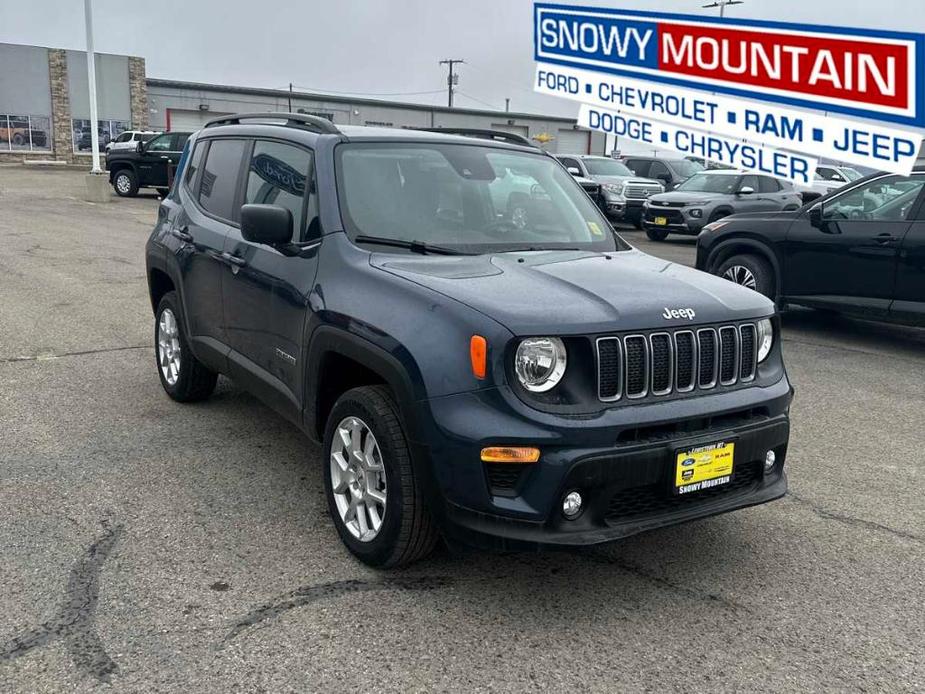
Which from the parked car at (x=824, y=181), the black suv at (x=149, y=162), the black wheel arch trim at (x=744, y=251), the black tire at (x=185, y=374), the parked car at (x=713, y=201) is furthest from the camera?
the black suv at (x=149, y=162)

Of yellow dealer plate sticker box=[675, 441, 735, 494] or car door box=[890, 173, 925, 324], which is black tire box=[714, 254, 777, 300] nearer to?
car door box=[890, 173, 925, 324]

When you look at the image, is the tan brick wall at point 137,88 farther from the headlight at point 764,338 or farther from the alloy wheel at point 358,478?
the headlight at point 764,338

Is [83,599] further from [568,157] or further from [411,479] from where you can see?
[568,157]

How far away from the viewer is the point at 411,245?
13.3 feet

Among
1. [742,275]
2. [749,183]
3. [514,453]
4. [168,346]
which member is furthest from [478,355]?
[749,183]

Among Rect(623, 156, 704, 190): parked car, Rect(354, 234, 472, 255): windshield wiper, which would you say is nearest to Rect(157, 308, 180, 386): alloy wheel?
Rect(354, 234, 472, 255): windshield wiper

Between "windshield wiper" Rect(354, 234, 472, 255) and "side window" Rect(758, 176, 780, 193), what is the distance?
52.8 ft

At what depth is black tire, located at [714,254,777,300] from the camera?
915 centimetres

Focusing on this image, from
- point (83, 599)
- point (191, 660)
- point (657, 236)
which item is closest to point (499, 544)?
point (191, 660)

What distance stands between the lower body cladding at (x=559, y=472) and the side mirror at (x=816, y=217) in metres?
6.00

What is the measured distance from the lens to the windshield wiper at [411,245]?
13.2ft

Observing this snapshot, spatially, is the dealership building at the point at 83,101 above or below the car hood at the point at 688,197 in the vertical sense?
above

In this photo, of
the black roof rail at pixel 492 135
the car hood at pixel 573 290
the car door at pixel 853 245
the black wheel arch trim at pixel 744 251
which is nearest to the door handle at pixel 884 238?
the car door at pixel 853 245

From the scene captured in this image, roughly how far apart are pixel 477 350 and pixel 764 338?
1.46 metres
